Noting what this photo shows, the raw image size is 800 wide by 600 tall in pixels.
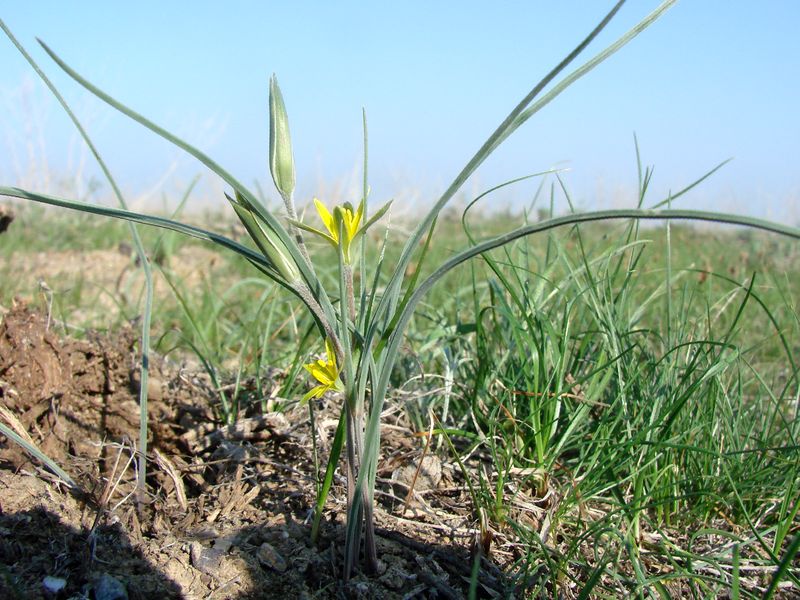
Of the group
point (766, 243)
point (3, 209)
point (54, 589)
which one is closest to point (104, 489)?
point (54, 589)

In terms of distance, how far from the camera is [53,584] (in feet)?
3.38

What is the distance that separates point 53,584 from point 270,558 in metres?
0.31

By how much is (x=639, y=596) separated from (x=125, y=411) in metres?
1.07

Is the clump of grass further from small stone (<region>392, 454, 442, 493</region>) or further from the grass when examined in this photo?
small stone (<region>392, 454, 442, 493</region>)

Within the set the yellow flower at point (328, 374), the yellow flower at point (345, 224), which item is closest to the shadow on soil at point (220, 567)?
the yellow flower at point (328, 374)

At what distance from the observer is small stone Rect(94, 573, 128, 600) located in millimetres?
1014

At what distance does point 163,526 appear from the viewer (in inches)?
48.6

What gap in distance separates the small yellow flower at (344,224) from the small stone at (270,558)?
501mm

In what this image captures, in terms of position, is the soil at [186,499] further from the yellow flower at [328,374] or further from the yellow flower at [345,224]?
the yellow flower at [345,224]

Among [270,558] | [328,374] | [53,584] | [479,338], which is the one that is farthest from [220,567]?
[479,338]

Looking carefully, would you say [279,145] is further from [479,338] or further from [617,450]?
[617,450]

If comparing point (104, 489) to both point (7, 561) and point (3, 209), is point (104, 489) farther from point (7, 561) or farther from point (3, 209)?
point (3, 209)

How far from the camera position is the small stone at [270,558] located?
3.66ft

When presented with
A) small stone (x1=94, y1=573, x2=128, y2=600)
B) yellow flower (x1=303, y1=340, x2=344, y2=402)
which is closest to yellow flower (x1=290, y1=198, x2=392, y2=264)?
yellow flower (x1=303, y1=340, x2=344, y2=402)
